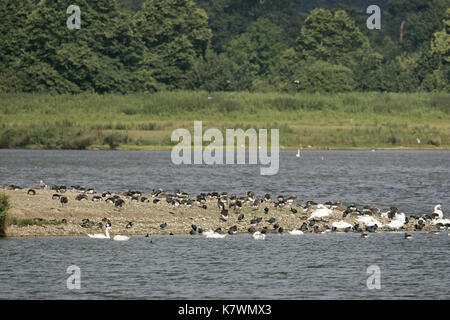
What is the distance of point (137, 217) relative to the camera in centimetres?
3622

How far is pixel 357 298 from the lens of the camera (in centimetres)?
2567

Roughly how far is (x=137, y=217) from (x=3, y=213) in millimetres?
5662

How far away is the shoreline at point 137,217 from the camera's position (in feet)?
110

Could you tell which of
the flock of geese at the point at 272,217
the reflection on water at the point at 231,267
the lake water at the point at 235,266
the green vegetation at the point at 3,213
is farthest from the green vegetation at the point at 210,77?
the reflection on water at the point at 231,267

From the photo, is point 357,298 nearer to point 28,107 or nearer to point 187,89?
point 28,107

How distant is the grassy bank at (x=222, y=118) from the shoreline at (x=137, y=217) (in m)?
52.9

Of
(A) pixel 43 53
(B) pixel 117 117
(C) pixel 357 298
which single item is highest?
(A) pixel 43 53

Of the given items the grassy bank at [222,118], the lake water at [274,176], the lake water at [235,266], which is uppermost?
the grassy bank at [222,118]

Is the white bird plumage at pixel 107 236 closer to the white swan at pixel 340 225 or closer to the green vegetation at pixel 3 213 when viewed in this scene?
the green vegetation at pixel 3 213

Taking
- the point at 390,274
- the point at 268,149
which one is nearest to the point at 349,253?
the point at 390,274

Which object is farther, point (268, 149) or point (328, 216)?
point (268, 149)

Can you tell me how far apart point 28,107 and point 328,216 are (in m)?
65.3
